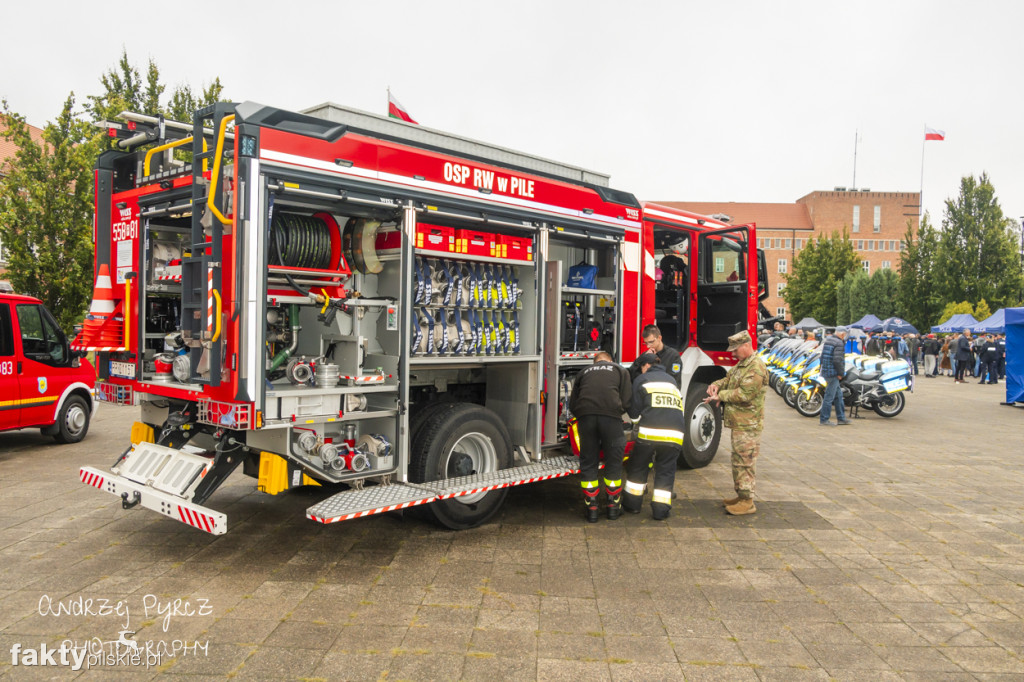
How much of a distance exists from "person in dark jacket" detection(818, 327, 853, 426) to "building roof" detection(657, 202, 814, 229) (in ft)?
249

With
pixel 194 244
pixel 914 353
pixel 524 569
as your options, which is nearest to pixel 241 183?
pixel 194 244

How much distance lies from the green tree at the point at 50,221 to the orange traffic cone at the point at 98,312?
9184mm

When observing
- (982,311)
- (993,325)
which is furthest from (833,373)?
(982,311)

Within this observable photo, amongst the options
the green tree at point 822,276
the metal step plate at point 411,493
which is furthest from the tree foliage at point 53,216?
the green tree at point 822,276

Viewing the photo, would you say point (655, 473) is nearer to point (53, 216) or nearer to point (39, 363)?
point (39, 363)

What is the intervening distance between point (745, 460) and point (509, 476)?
242 cm

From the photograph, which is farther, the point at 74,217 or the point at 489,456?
the point at 74,217

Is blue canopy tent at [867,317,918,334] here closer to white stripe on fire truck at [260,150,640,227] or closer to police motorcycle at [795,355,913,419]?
police motorcycle at [795,355,913,419]

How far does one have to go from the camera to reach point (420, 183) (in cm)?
549

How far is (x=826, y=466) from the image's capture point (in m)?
9.48

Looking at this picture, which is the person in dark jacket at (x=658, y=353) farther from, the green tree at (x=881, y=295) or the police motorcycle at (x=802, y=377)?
the green tree at (x=881, y=295)

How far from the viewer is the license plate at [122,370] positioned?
223 inches

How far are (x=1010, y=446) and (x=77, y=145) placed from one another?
18091 mm

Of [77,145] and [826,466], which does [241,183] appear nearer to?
[826,466]
